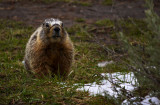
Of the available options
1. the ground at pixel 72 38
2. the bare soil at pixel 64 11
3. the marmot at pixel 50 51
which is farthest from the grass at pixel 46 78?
the bare soil at pixel 64 11

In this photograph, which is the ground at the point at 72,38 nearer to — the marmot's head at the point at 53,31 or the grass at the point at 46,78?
the grass at the point at 46,78

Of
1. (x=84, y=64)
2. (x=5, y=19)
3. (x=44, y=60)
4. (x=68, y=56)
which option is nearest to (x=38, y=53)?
(x=44, y=60)

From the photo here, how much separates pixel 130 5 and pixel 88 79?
8909 millimetres

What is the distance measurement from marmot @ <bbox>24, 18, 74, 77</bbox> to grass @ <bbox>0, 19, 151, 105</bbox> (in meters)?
0.24

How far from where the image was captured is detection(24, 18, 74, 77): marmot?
4750mm

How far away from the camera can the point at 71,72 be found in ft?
17.8

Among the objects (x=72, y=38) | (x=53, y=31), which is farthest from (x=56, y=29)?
(x=72, y=38)

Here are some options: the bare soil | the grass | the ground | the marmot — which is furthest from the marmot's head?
the bare soil

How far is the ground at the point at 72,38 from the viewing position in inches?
140

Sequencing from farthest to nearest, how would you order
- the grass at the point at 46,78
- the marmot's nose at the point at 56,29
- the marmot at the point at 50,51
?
the marmot at the point at 50,51
the marmot's nose at the point at 56,29
the grass at the point at 46,78

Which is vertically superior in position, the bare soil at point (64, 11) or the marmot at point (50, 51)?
the bare soil at point (64, 11)

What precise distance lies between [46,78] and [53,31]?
0.79m

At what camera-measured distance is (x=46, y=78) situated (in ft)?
14.7

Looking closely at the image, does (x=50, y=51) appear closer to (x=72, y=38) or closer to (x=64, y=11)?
(x=72, y=38)
